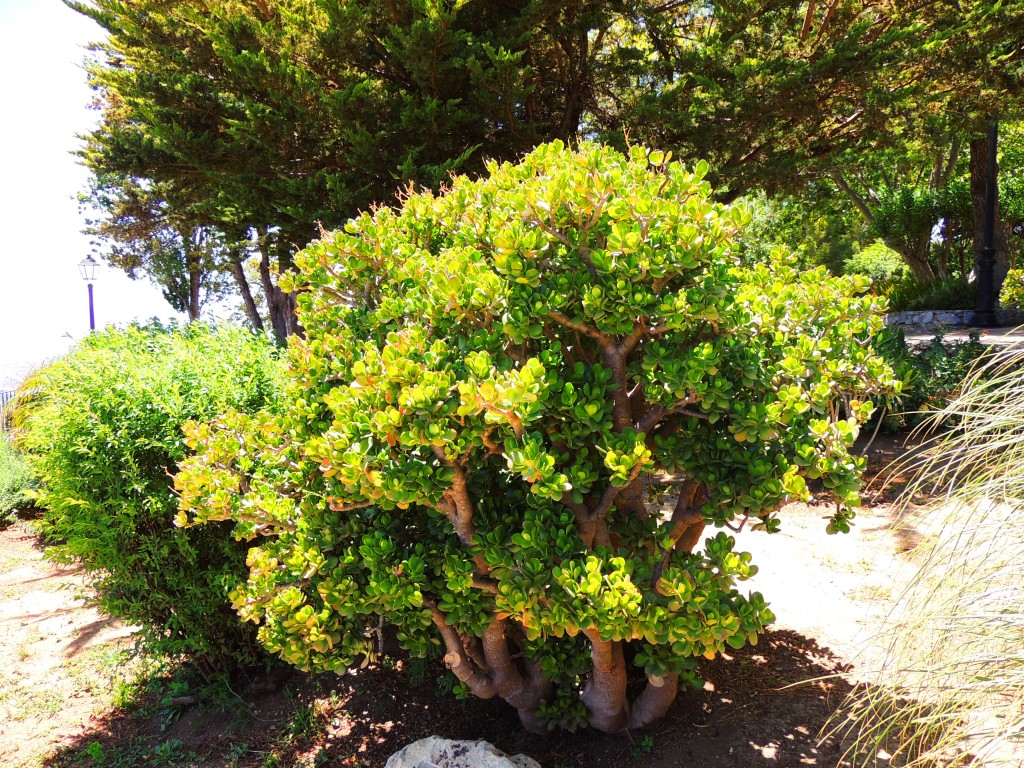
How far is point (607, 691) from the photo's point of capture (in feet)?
9.00

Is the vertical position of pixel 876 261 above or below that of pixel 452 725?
above

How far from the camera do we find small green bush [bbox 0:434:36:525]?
8.17 m

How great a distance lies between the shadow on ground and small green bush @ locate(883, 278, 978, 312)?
41.8 ft

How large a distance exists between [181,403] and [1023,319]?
1434cm

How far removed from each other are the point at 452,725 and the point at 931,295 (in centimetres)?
1558

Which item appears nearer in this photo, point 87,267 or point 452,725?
point 452,725

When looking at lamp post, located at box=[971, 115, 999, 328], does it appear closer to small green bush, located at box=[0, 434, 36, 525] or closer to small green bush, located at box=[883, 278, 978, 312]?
small green bush, located at box=[883, 278, 978, 312]

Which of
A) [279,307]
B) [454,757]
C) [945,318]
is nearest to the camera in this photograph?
[454,757]

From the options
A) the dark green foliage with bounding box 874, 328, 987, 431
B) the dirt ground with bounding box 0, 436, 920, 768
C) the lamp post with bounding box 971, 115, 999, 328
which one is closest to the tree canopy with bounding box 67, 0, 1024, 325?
the dark green foliage with bounding box 874, 328, 987, 431

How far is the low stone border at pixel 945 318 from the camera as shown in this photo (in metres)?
11.7

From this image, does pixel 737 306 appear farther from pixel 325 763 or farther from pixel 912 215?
pixel 912 215

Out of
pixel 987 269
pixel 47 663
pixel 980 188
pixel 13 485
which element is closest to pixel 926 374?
pixel 987 269

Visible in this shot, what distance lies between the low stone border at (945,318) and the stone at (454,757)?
39.1ft

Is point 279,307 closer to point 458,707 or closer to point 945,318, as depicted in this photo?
point 458,707
